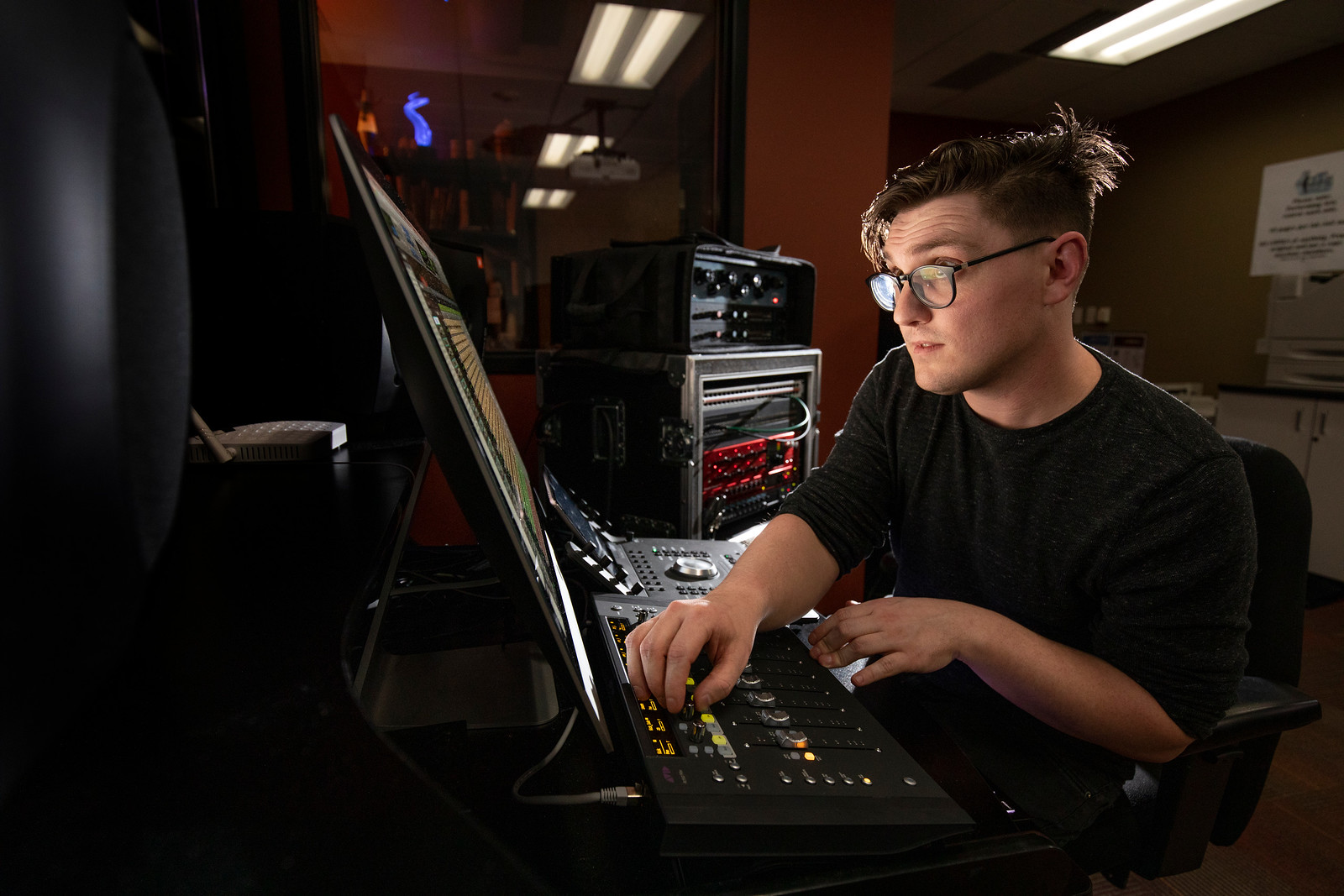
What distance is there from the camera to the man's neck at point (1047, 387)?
96 cm

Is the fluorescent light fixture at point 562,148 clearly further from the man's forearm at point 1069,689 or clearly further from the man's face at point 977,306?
the man's forearm at point 1069,689

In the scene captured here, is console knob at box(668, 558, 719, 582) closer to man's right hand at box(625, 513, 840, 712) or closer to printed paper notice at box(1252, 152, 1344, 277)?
man's right hand at box(625, 513, 840, 712)

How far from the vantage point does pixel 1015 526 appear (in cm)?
96

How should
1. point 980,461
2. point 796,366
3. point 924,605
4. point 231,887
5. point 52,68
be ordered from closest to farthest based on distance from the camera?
point 52,68 → point 231,887 → point 924,605 → point 980,461 → point 796,366

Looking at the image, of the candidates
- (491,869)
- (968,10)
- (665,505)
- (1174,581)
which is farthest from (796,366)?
(968,10)

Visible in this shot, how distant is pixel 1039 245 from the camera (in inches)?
37.2

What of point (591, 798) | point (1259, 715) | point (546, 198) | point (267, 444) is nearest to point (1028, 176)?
point (1259, 715)

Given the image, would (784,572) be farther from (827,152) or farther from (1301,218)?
(1301,218)

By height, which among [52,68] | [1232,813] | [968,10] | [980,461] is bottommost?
[1232,813]

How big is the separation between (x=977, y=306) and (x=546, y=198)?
2026 mm

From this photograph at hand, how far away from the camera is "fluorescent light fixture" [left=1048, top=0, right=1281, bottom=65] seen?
3469 millimetres

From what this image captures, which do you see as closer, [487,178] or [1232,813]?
[1232,813]

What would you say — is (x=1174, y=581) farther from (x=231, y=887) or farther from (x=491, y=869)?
(x=231, y=887)

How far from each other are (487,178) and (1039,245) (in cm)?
210
